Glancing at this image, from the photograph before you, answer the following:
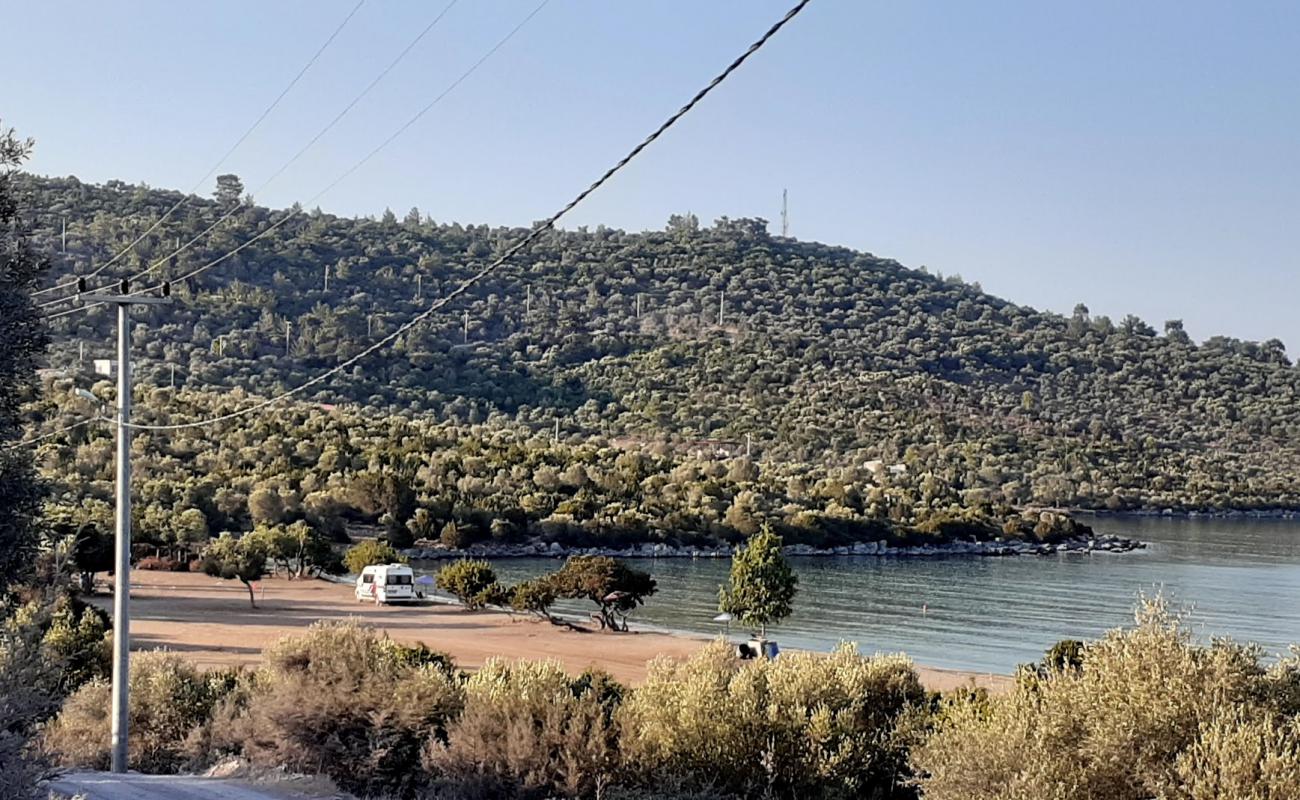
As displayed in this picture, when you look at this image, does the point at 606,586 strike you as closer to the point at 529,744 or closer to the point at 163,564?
the point at 163,564

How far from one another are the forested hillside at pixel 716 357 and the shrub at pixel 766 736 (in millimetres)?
61312

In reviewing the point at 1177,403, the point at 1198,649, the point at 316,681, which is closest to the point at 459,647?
the point at 316,681

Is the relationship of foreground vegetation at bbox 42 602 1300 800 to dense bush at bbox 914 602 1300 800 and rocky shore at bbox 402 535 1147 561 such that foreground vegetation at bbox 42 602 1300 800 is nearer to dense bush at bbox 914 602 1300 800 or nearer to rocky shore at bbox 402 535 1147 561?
Result: dense bush at bbox 914 602 1300 800

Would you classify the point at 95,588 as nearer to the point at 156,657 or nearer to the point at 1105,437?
the point at 156,657

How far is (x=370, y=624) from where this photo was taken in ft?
111

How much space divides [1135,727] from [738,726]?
→ 167 inches

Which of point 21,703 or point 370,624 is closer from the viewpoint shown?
point 21,703

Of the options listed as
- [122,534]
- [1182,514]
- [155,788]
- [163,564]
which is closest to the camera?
[155,788]

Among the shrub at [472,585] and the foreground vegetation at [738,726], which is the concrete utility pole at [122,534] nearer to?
the foreground vegetation at [738,726]

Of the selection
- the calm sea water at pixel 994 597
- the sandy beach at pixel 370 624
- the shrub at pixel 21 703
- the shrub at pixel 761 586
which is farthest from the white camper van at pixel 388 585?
the shrub at pixel 21 703

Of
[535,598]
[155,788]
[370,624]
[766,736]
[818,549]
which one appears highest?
[766,736]

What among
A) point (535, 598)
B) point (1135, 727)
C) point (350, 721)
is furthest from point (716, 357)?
point (1135, 727)

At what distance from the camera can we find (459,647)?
1206 inches

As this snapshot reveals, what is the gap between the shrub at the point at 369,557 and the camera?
48094 millimetres
